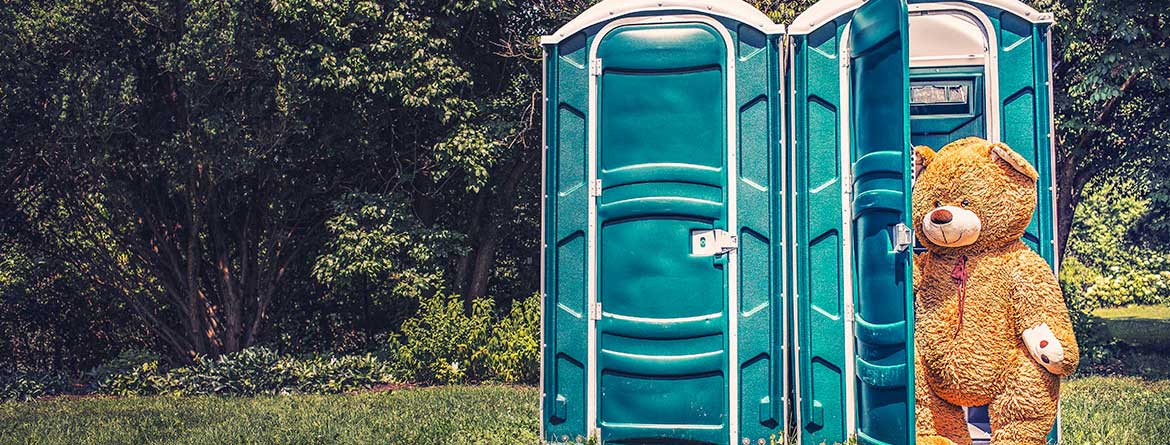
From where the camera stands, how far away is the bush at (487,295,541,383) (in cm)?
1109

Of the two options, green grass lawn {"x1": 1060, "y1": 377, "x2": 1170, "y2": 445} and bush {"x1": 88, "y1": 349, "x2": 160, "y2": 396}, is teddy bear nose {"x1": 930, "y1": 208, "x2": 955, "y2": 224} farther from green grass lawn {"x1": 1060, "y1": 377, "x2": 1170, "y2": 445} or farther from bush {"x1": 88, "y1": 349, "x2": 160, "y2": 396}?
bush {"x1": 88, "y1": 349, "x2": 160, "y2": 396}

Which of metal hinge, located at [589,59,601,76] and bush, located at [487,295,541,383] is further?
bush, located at [487,295,541,383]

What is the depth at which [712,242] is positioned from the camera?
6.06m

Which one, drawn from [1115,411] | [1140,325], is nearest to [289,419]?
[1115,411]

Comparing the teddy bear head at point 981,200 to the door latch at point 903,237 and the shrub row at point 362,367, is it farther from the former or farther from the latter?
the shrub row at point 362,367

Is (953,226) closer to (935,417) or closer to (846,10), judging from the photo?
(935,417)

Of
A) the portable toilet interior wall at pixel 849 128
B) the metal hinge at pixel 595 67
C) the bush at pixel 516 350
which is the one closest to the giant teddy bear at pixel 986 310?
the portable toilet interior wall at pixel 849 128

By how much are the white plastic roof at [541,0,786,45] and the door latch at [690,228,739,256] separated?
42.7 inches

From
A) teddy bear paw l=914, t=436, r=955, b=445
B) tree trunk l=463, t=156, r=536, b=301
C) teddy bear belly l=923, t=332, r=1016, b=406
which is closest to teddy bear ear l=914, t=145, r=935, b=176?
teddy bear belly l=923, t=332, r=1016, b=406

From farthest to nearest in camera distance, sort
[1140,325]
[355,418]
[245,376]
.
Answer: [1140,325], [245,376], [355,418]

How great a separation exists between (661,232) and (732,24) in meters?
1.15

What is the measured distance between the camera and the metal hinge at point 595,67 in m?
6.25

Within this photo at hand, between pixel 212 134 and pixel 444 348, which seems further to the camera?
pixel 444 348

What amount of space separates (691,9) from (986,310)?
212cm
